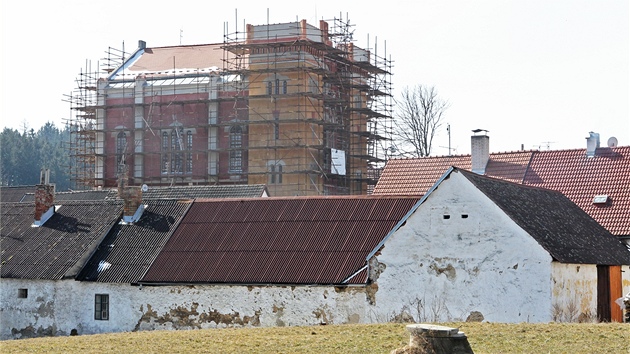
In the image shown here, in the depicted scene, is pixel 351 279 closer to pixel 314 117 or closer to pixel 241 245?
pixel 241 245

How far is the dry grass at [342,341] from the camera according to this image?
17.8m

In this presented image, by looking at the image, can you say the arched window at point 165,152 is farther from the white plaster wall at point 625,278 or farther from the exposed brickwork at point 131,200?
the white plaster wall at point 625,278

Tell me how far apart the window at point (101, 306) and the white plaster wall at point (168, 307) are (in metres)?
0.12

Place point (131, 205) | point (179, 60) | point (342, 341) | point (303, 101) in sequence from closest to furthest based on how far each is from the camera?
point (342, 341) → point (131, 205) → point (303, 101) → point (179, 60)

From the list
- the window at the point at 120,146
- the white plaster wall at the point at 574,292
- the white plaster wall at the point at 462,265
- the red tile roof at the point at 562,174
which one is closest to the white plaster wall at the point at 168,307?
the white plaster wall at the point at 462,265

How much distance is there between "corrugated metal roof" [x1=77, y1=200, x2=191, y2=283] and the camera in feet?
99.6

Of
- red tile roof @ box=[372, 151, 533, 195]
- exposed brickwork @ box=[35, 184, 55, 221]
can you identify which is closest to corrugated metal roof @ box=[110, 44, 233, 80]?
red tile roof @ box=[372, 151, 533, 195]

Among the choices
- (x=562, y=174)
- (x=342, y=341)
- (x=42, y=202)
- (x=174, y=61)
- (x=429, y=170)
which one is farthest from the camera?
(x=174, y=61)

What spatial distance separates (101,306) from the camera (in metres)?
30.4

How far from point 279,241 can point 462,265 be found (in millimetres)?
5968

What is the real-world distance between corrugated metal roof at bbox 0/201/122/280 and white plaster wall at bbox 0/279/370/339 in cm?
46

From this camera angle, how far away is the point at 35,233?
34.3 m

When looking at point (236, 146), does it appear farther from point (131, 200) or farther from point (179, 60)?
point (131, 200)

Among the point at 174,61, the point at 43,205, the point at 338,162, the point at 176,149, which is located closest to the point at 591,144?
the point at 43,205
